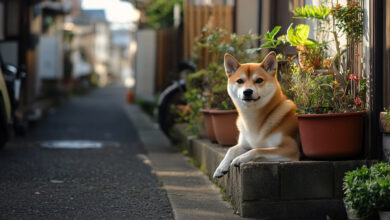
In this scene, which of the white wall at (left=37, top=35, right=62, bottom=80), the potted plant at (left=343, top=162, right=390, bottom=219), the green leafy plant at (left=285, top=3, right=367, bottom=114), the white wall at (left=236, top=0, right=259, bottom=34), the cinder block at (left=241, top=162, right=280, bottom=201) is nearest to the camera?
the potted plant at (left=343, top=162, right=390, bottom=219)

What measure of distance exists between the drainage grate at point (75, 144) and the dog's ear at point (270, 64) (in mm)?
5055

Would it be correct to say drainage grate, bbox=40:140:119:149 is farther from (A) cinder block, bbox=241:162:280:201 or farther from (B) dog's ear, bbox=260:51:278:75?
(A) cinder block, bbox=241:162:280:201

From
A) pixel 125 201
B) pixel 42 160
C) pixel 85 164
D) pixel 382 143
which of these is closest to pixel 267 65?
pixel 382 143

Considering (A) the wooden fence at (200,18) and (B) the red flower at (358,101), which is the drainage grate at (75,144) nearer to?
(A) the wooden fence at (200,18)

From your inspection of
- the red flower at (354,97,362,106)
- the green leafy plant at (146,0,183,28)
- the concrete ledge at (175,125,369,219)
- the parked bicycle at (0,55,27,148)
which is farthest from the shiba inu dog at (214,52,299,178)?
the green leafy plant at (146,0,183,28)

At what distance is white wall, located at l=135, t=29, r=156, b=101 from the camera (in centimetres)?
1377

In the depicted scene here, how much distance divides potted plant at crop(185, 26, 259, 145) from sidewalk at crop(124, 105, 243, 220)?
499 millimetres

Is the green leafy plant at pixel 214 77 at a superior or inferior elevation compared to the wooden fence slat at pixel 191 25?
inferior

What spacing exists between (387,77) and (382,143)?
49 centimetres

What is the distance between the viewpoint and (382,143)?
13.7 ft

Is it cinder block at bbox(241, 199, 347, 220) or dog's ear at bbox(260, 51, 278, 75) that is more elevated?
dog's ear at bbox(260, 51, 278, 75)

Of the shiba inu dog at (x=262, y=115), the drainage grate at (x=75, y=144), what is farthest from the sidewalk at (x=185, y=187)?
the drainage grate at (x=75, y=144)

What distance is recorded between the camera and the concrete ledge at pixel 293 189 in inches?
159

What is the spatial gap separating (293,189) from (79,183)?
2.41m
